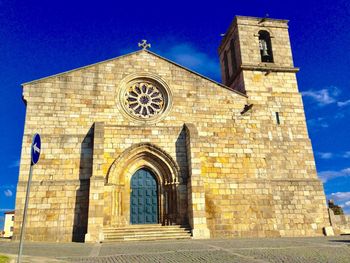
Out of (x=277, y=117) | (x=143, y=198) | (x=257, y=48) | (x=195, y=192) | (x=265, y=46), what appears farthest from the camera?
(x=265, y=46)

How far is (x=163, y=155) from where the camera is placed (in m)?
13.3

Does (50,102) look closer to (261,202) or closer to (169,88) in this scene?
(169,88)

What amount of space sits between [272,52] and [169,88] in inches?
272

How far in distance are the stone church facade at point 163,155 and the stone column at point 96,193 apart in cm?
4

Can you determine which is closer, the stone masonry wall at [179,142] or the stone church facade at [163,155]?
the stone church facade at [163,155]

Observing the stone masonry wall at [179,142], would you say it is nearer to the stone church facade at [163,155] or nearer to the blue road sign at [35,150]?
the stone church facade at [163,155]

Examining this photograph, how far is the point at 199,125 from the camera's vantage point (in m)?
14.3

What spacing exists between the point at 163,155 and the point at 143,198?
2.09m

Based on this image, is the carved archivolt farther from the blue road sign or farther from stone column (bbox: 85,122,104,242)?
the blue road sign

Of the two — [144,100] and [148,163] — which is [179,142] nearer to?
[148,163]

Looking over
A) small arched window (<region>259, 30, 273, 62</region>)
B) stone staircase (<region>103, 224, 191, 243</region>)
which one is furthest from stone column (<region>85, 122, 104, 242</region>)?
small arched window (<region>259, 30, 273, 62</region>)

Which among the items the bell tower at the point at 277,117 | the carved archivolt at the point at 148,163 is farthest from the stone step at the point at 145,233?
the bell tower at the point at 277,117

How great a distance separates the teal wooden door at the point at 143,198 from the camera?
12.8 metres

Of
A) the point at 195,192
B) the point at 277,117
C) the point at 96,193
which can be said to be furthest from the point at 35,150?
the point at 277,117
